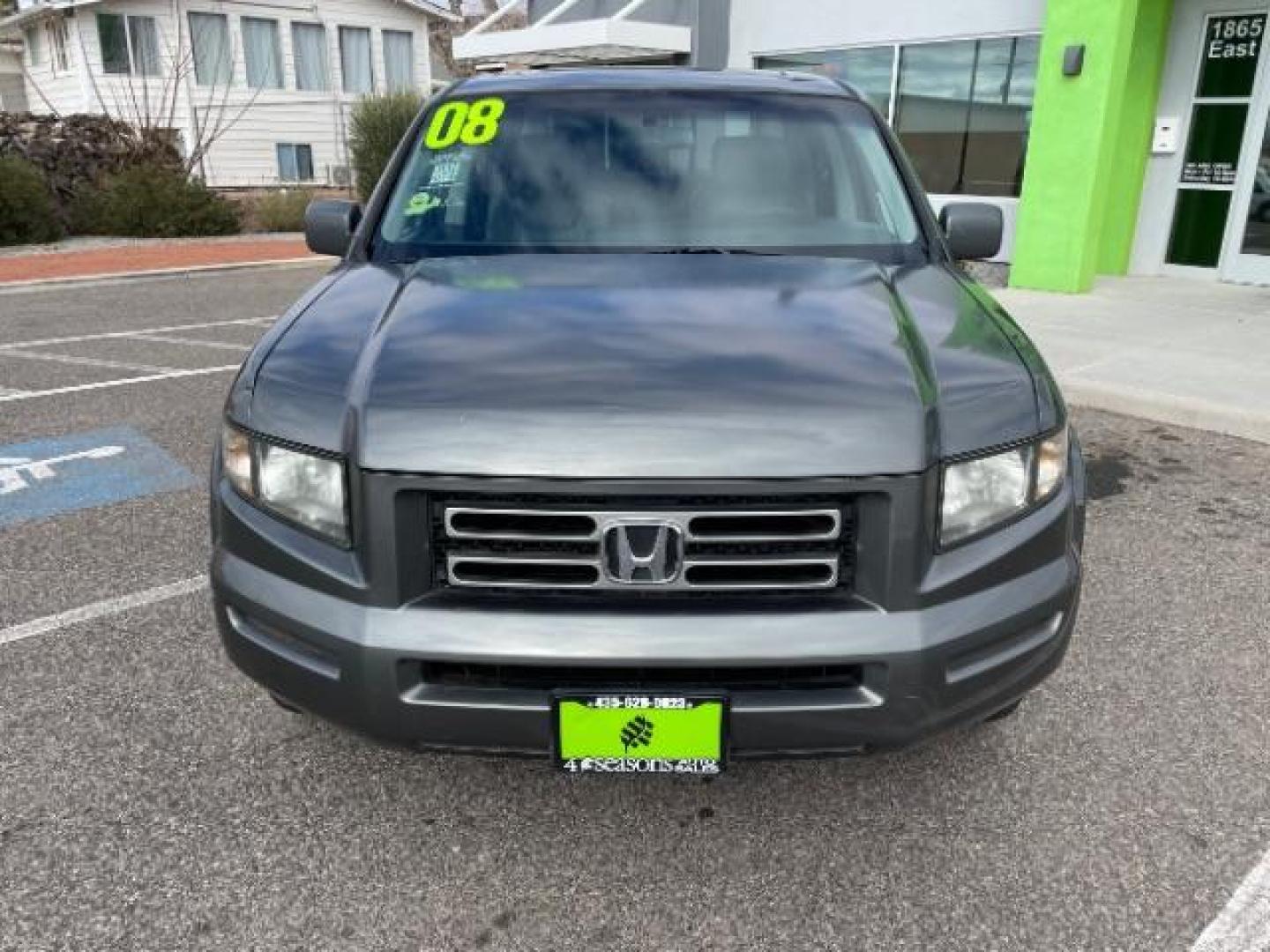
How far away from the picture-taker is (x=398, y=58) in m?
30.9

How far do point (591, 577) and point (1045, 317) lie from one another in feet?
26.5

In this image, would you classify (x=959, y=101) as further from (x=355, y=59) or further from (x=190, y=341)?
(x=355, y=59)

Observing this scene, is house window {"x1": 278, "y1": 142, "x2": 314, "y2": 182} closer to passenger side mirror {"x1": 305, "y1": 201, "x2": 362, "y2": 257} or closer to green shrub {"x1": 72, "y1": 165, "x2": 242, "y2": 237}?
green shrub {"x1": 72, "y1": 165, "x2": 242, "y2": 237}

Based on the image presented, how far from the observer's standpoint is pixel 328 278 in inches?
116

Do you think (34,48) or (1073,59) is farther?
(34,48)

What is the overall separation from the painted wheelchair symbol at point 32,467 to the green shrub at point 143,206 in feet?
43.4

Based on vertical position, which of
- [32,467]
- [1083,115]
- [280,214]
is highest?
[1083,115]

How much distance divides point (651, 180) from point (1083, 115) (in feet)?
27.7

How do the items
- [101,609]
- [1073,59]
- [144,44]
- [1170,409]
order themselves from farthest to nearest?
[144,44] < [1073,59] < [1170,409] < [101,609]

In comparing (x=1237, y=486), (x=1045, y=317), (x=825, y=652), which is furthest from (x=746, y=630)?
(x=1045, y=317)

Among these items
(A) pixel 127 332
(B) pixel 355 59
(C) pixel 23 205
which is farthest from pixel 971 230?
(B) pixel 355 59

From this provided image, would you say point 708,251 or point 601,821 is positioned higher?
point 708,251

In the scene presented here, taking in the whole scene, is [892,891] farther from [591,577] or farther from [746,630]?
[591,577]

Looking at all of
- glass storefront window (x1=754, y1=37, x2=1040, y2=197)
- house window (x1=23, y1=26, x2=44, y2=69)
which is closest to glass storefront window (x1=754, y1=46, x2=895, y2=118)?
glass storefront window (x1=754, y1=37, x2=1040, y2=197)
